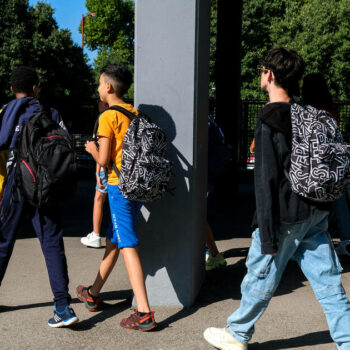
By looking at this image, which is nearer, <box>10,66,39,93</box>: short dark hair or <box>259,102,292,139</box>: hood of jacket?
<box>259,102,292,139</box>: hood of jacket

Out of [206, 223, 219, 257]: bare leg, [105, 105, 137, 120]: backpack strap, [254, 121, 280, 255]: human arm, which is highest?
[105, 105, 137, 120]: backpack strap

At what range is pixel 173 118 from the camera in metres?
4.29

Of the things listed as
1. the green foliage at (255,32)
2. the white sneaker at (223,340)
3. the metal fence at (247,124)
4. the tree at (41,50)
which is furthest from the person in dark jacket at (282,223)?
the green foliage at (255,32)

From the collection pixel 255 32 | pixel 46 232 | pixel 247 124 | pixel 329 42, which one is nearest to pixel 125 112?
pixel 46 232

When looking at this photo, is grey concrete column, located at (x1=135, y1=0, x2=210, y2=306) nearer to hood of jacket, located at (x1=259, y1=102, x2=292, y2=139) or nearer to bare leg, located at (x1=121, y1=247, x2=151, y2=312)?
bare leg, located at (x1=121, y1=247, x2=151, y2=312)

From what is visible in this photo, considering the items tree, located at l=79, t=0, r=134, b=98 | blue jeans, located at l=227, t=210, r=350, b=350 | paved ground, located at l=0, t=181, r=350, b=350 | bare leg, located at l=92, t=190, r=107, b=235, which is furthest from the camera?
tree, located at l=79, t=0, r=134, b=98

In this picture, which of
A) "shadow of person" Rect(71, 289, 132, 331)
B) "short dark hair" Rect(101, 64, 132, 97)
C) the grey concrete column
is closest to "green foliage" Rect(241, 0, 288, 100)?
"shadow of person" Rect(71, 289, 132, 331)

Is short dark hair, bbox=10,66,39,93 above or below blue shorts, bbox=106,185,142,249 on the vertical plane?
above

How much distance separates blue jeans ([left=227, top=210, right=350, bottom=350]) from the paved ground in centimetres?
58

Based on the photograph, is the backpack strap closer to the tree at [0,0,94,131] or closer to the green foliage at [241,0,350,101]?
the tree at [0,0,94,131]

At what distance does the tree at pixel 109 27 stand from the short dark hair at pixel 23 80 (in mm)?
55388

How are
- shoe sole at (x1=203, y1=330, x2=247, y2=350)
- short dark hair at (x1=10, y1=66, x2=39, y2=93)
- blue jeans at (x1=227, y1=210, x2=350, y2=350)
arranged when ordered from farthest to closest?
1. short dark hair at (x1=10, y1=66, x2=39, y2=93)
2. shoe sole at (x1=203, y1=330, x2=247, y2=350)
3. blue jeans at (x1=227, y1=210, x2=350, y2=350)

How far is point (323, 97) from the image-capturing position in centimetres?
538

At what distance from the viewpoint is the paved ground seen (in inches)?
147
